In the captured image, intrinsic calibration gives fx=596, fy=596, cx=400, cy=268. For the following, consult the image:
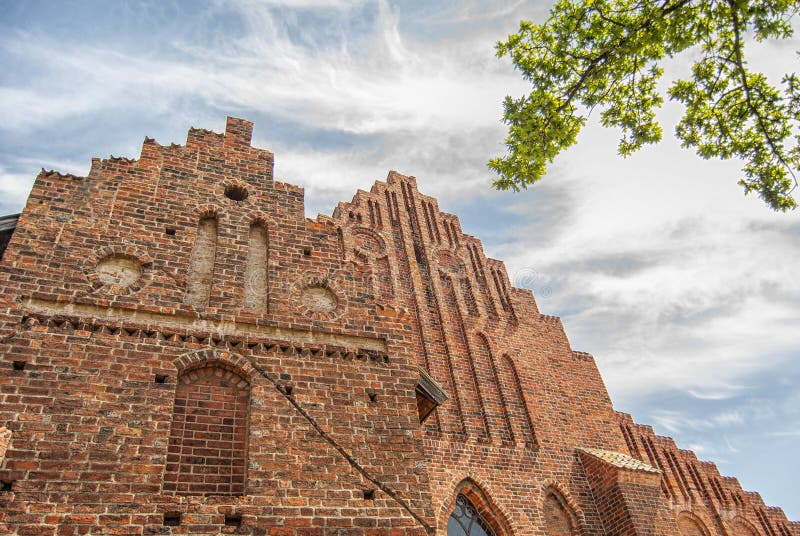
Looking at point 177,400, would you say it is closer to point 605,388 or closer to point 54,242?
point 54,242

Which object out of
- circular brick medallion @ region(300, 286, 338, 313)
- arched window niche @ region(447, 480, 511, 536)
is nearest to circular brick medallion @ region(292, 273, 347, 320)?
circular brick medallion @ region(300, 286, 338, 313)

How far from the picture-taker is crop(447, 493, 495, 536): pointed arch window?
10.7 metres

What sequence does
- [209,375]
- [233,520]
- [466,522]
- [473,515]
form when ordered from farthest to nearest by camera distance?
[473,515] < [466,522] < [209,375] < [233,520]

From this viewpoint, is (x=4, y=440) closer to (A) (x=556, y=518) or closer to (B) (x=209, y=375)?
(B) (x=209, y=375)

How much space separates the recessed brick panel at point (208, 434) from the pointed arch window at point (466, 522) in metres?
5.74

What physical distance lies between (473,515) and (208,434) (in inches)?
257

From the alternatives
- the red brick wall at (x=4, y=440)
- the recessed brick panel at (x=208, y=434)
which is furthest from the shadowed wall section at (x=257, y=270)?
the red brick wall at (x=4, y=440)

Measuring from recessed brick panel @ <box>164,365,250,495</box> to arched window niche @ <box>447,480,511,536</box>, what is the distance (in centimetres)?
572

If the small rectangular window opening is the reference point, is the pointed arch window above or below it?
above

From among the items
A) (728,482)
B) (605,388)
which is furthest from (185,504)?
(728,482)

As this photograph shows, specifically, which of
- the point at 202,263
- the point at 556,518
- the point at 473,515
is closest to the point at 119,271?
the point at 202,263

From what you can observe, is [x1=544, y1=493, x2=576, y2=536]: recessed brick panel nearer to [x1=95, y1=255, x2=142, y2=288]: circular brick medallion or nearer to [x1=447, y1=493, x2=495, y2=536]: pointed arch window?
[x1=447, y1=493, x2=495, y2=536]: pointed arch window

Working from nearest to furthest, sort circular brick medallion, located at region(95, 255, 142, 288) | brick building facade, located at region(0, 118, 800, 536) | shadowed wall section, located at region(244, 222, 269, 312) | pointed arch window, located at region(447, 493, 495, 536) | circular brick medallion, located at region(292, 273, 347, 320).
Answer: brick building facade, located at region(0, 118, 800, 536) < circular brick medallion, located at region(95, 255, 142, 288) < shadowed wall section, located at region(244, 222, 269, 312) < circular brick medallion, located at region(292, 273, 347, 320) < pointed arch window, located at region(447, 493, 495, 536)

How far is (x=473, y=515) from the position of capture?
11094mm
